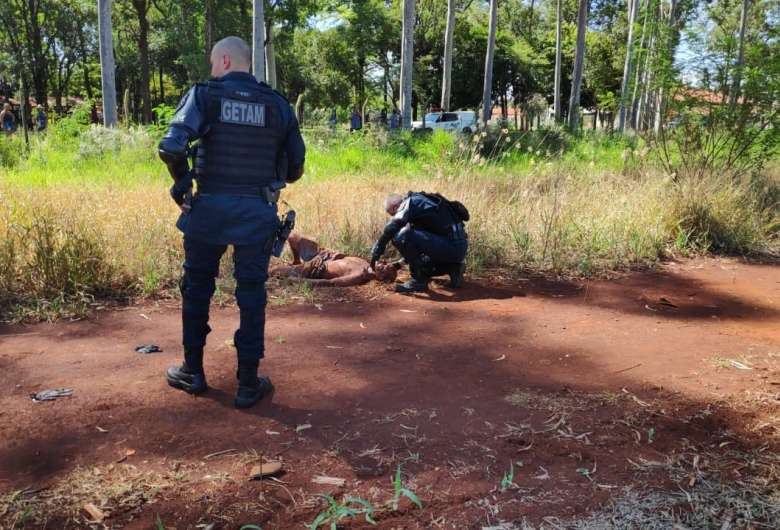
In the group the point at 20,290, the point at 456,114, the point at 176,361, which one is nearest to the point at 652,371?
the point at 176,361

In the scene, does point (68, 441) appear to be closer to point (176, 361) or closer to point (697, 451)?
point (176, 361)

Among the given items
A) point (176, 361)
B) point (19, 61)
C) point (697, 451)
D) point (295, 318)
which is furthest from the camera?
point (19, 61)

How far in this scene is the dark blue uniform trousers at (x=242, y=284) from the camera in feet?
10.9

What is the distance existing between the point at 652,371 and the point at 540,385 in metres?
0.76

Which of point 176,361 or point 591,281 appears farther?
point 591,281

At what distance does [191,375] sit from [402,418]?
1.20 m

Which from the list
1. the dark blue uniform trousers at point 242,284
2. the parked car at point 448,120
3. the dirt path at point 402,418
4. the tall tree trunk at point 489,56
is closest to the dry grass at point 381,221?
the dirt path at point 402,418

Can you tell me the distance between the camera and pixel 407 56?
1825cm

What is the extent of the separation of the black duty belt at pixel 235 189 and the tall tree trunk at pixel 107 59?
1371 centimetres

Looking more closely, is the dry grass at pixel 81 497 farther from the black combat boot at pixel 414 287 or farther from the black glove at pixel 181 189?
the black combat boot at pixel 414 287

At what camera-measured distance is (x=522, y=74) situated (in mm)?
38062

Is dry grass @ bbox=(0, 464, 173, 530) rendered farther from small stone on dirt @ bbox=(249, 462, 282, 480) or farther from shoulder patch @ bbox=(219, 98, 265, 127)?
shoulder patch @ bbox=(219, 98, 265, 127)

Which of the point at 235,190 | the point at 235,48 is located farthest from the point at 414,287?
the point at 235,48

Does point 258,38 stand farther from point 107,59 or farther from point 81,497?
point 81,497
